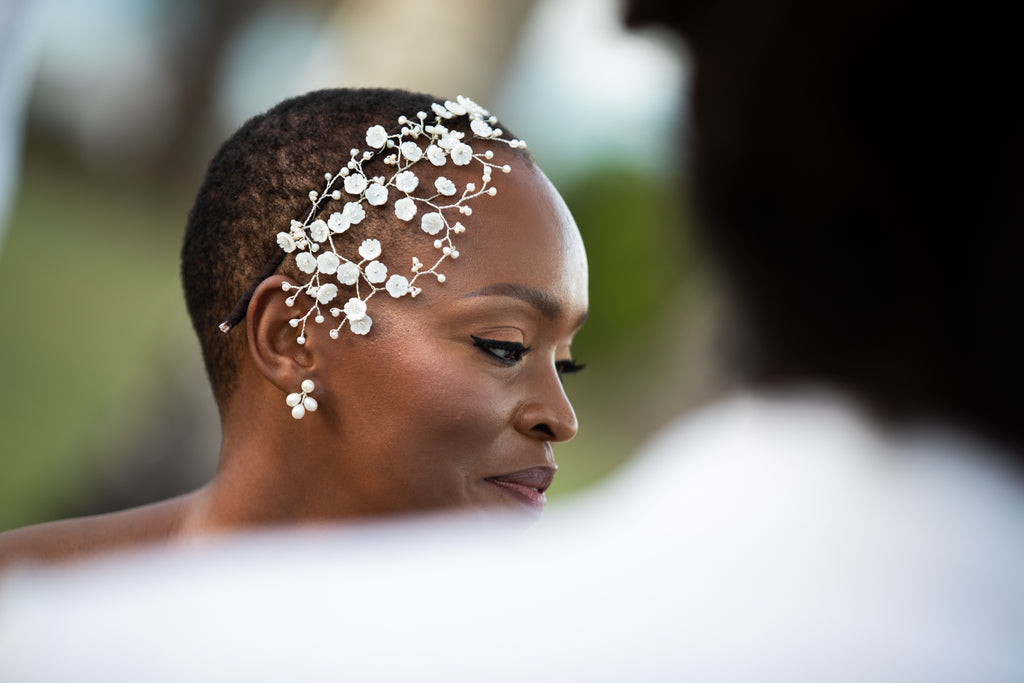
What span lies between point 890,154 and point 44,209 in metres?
5.48

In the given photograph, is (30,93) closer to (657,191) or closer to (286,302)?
(286,302)

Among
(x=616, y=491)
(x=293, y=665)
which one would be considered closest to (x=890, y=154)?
(x=616, y=491)

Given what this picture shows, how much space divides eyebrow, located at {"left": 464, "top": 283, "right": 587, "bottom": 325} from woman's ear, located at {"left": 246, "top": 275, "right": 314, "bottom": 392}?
406 millimetres

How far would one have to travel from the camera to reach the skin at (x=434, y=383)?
6.63ft

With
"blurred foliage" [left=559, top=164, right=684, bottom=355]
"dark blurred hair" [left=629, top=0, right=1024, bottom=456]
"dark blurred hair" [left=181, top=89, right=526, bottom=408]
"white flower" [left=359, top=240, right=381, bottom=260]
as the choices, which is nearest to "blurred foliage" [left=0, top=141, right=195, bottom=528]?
"dark blurred hair" [left=181, top=89, right=526, bottom=408]

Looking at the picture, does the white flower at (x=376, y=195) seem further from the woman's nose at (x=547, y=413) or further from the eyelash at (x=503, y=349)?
the woman's nose at (x=547, y=413)

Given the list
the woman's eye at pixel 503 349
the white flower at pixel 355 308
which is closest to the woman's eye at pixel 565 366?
the woman's eye at pixel 503 349

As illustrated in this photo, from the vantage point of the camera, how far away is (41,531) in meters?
2.38

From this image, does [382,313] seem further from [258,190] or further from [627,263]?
[627,263]

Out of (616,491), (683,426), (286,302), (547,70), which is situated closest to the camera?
(616,491)

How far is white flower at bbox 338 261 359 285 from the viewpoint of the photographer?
2.05m

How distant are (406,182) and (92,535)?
46.8 inches

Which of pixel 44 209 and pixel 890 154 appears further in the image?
pixel 44 209

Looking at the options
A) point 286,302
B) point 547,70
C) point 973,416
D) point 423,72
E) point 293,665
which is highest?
point 547,70
